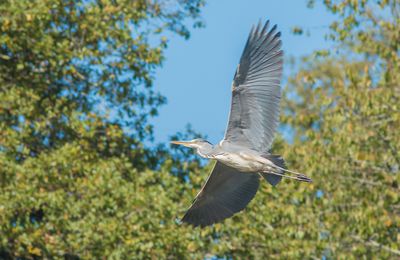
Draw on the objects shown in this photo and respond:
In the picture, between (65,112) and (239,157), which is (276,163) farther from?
(65,112)

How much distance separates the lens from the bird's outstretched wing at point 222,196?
983 cm

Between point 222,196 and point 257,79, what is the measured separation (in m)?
1.25

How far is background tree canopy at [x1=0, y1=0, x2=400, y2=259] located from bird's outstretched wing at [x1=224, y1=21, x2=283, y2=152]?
2.87 metres

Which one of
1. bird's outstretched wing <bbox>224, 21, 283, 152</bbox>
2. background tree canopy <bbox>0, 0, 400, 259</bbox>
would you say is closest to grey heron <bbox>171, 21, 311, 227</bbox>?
bird's outstretched wing <bbox>224, 21, 283, 152</bbox>

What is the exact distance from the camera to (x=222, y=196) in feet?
32.5

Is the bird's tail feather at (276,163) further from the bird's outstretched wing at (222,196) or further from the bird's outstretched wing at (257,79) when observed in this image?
the bird's outstretched wing at (222,196)

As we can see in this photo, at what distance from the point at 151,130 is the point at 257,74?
558 cm

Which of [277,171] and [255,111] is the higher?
[255,111]

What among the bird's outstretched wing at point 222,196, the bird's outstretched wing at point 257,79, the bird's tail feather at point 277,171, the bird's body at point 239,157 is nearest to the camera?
the bird's tail feather at point 277,171

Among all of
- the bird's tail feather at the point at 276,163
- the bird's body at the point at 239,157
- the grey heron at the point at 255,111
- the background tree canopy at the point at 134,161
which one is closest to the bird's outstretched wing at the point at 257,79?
the grey heron at the point at 255,111

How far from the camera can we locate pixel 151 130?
1465cm

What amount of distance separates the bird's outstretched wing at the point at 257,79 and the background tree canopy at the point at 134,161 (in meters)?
2.87

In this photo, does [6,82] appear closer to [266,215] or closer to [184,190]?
[184,190]

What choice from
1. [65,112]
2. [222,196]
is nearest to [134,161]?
[65,112]
